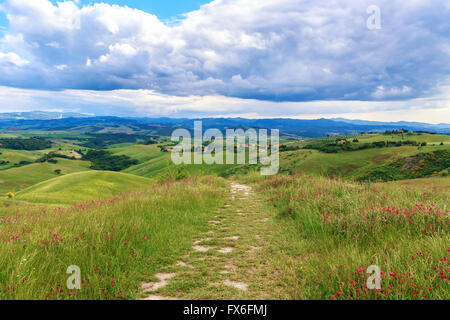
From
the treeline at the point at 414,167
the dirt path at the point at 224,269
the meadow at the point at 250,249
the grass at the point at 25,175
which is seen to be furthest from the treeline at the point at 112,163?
the dirt path at the point at 224,269

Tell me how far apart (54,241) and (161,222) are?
3.09 metres

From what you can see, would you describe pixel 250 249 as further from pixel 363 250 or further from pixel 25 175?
pixel 25 175

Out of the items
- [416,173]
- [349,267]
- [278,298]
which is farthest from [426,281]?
[416,173]

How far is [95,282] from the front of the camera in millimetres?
4172

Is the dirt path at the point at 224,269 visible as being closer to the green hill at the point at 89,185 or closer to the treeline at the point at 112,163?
the green hill at the point at 89,185

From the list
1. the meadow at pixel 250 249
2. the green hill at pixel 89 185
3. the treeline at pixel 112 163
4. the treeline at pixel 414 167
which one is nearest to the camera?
the meadow at pixel 250 249

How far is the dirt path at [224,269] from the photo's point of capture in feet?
14.0

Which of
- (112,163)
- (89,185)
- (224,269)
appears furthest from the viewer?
(112,163)

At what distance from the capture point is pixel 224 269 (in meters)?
5.23

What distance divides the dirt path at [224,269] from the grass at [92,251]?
389mm

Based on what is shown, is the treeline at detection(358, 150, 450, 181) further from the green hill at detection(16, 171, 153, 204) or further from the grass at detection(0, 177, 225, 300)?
the grass at detection(0, 177, 225, 300)

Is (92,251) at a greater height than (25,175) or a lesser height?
greater

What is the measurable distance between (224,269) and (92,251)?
8.94ft

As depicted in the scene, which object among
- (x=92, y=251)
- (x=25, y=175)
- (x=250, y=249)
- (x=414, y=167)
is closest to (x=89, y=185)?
(x=92, y=251)
